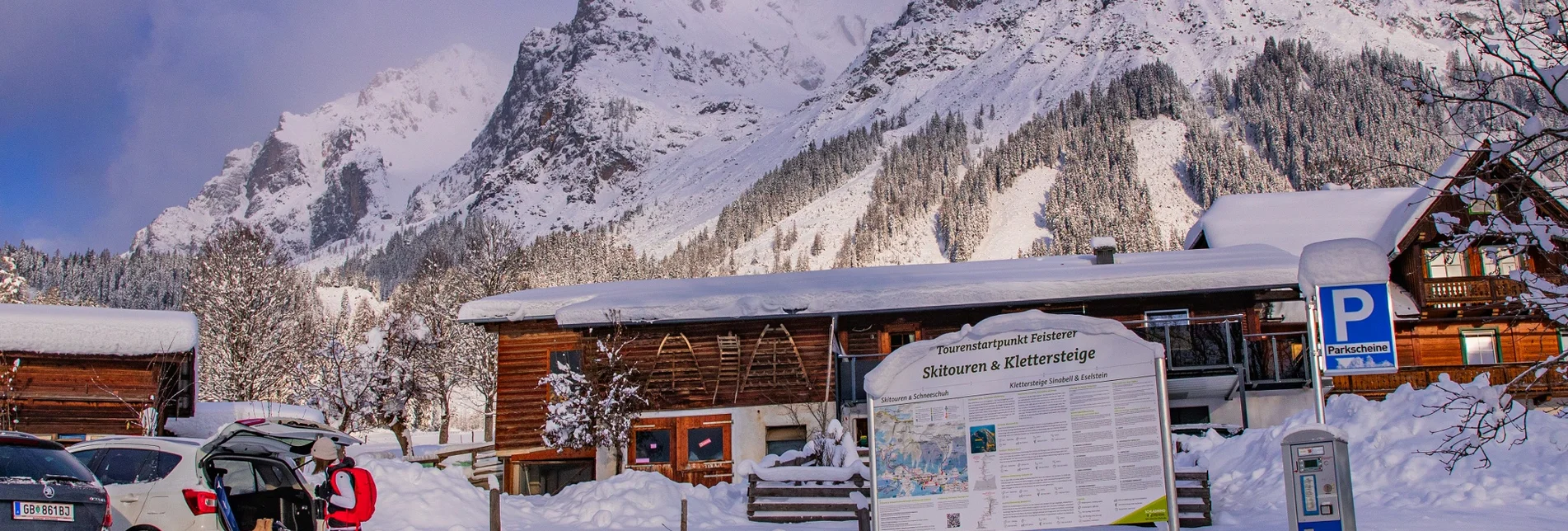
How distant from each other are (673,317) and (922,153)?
397 feet

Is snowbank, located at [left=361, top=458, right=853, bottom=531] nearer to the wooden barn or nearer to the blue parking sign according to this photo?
the blue parking sign

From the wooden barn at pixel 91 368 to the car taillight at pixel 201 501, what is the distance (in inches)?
783

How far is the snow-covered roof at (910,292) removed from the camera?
83.4 ft

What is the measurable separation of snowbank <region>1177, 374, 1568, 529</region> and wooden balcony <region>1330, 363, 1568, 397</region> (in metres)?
8.96

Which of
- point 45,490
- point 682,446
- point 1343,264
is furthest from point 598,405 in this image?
point 1343,264

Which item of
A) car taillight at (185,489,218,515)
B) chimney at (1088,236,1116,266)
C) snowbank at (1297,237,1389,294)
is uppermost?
chimney at (1088,236,1116,266)

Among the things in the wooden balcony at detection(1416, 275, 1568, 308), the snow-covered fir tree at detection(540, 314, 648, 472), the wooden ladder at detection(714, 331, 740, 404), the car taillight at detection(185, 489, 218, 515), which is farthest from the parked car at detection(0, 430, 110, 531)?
the wooden balcony at detection(1416, 275, 1568, 308)

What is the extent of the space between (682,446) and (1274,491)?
14612mm

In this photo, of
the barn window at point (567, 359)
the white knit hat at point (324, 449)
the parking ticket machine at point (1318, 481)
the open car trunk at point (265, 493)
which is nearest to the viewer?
the parking ticket machine at point (1318, 481)

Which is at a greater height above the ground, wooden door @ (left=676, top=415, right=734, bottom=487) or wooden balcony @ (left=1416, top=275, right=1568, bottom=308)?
wooden balcony @ (left=1416, top=275, right=1568, bottom=308)

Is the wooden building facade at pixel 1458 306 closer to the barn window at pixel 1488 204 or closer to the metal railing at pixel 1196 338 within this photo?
the barn window at pixel 1488 204

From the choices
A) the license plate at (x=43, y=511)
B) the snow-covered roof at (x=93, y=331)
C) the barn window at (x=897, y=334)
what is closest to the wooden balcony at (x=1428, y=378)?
the barn window at (x=897, y=334)

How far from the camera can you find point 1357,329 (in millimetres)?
9539

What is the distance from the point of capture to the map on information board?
9.96m
